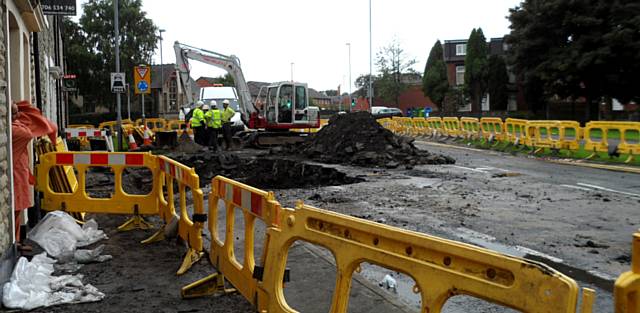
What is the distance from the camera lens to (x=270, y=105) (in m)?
26.3

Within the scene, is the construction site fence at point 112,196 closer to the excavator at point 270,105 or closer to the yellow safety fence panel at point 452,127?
the excavator at point 270,105

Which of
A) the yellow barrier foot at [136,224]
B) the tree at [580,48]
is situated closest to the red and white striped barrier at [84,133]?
the yellow barrier foot at [136,224]

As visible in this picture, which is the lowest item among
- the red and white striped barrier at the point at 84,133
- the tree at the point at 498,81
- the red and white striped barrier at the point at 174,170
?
the red and white striped barrier at the point at 174,170

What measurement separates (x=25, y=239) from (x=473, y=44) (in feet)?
192

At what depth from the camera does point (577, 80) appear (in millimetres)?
41281

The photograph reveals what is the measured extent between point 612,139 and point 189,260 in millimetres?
15088

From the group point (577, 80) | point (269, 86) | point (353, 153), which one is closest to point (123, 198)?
point (353, 153)

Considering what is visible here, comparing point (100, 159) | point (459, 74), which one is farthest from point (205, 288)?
point (459, 74)

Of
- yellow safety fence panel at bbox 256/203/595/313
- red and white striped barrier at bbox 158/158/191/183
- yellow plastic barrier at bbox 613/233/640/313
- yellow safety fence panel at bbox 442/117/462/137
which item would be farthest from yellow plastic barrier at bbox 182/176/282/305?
yellow safety fence panel at bbox 442/117/462/137

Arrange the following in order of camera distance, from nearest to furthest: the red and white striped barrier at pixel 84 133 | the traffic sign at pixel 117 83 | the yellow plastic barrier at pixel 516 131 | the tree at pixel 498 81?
1. the red and white striped barrier at pixel 84 133
2. the traffic sign at pixel 117 83
3. the yellow plastic barrier at pixel 516 131
4. the tree at pixel 498 81

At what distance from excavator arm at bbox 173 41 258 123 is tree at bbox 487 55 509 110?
A: 37941 mm

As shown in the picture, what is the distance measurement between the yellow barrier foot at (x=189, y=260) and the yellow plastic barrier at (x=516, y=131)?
17087mm

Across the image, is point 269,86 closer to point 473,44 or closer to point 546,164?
point 546,164

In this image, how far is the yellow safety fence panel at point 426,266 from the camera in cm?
247
